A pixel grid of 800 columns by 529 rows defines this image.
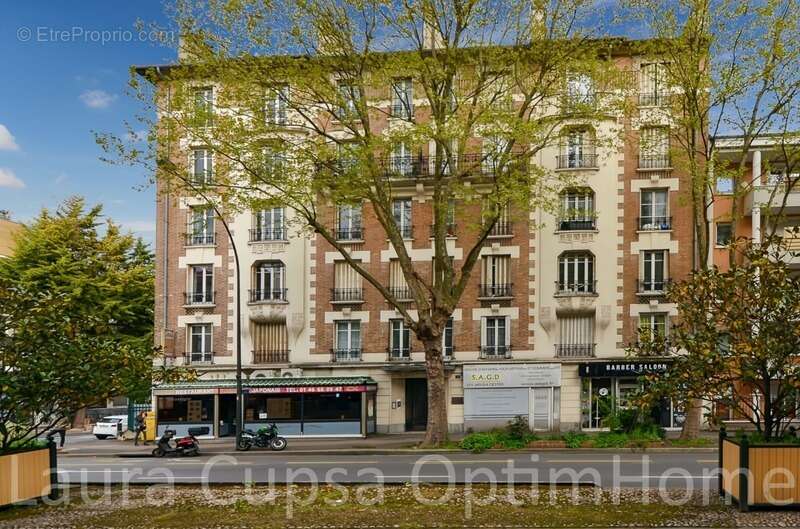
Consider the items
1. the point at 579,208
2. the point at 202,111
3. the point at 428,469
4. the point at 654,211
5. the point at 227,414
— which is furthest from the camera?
the point at 227,414

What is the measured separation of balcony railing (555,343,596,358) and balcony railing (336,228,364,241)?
10.2 m

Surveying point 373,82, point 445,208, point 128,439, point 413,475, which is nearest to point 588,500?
point 413,475

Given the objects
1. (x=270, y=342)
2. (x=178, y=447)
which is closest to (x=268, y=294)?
(x=270, y=342)

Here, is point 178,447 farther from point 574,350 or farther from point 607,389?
point 607,389

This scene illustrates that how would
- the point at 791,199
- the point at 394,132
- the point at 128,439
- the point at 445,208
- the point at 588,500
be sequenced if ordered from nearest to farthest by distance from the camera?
the point at 588,500 < the point at 394,132 < the point at 445,208 < the point at 791,199 < the point at 128,439

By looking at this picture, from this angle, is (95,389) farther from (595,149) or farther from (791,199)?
(791,199)

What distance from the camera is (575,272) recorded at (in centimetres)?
3272

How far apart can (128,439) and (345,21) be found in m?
23.9

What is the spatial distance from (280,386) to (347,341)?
149 inches

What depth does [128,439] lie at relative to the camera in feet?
118

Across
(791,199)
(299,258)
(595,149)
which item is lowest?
(299,258)

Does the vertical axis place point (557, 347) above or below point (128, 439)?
above

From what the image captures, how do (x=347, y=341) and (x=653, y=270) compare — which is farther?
(x=347, y=341)

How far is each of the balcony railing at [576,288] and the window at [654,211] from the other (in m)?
3.29
